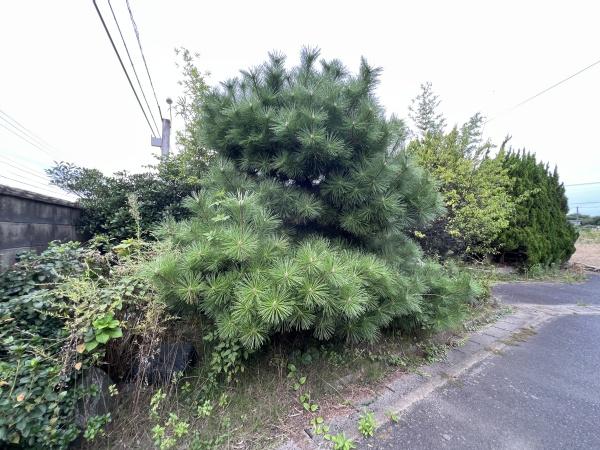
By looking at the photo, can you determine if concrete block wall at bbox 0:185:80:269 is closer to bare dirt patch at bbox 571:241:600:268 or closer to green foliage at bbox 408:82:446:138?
green foliage at bbox 408:82:446:138

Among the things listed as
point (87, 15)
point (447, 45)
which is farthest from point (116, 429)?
point (447, 45)

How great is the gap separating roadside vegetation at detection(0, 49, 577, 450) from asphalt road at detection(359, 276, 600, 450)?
0.33 metres

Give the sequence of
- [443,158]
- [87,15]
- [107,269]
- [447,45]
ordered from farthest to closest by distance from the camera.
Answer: [447,45], [443,158], [87,15], [107,269]

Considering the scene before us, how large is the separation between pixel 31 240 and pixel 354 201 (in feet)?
11.4

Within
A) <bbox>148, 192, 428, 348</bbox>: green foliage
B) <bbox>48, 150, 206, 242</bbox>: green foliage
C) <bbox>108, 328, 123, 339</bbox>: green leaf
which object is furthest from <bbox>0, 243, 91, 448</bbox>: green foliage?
<bbox>48, 150, 206, 242</bbox>: green foliage

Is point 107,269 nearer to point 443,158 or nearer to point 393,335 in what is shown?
point 393,335

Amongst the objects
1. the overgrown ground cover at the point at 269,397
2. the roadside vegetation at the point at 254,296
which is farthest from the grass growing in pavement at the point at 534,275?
the overgrown ground cover at the point at 269,397

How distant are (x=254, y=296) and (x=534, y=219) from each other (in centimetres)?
854

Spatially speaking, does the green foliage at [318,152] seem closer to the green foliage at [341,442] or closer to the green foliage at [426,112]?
the green foliage at [341,442]

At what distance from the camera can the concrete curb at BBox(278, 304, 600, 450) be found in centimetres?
153

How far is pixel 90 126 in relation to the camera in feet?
19.8

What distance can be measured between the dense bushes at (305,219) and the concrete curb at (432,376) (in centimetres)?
45

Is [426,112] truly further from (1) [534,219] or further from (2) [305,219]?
(2) [305,219]

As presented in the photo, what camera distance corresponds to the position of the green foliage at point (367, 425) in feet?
4.91
